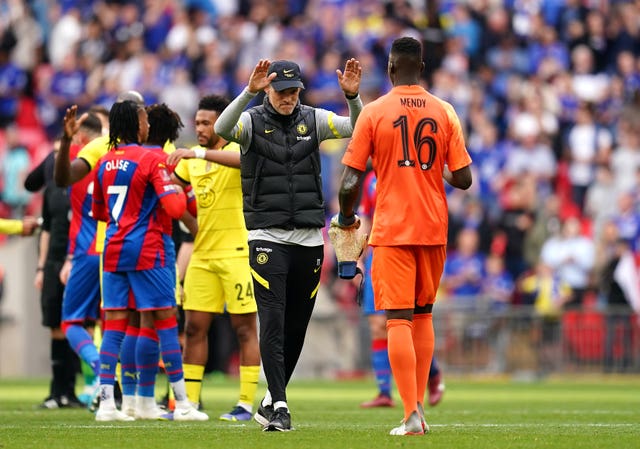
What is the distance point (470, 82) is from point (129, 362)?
50.3 feet

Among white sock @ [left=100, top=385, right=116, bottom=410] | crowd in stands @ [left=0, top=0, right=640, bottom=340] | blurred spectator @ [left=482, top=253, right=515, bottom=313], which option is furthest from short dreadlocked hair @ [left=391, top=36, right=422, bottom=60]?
blurred spectator @ [left=482, top=253, right=515, bottom=313]

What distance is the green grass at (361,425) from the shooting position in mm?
9898

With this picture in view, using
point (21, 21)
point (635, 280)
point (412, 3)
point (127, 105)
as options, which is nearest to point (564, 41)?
point (412, 3)

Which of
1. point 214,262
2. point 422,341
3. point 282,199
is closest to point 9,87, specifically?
point 214,262

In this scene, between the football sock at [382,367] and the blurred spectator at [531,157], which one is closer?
the football sock at [382,367]

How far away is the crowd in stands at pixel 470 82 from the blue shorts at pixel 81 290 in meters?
8.37

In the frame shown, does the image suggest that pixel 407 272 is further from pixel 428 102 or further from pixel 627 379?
pixel 627 379

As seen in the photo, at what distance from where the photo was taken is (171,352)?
1246cm

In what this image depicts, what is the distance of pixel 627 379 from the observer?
22.1 meters

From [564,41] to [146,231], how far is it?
16548 mm

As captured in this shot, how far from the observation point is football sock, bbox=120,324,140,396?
12648 mm

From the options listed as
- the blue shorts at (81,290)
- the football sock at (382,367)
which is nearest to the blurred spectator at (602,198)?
the football sock at (382,367)

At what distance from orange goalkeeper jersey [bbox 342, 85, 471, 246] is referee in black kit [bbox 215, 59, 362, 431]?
33.8 inches

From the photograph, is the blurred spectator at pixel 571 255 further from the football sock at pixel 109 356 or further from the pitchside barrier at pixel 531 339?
the football sock at pixel 109 356
